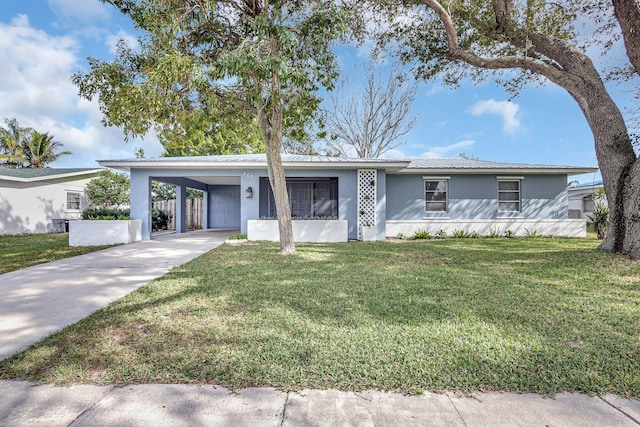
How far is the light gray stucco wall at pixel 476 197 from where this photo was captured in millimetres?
12664

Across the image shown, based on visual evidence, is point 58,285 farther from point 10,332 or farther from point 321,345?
point 321,345

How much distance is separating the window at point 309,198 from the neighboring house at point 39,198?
442 inches

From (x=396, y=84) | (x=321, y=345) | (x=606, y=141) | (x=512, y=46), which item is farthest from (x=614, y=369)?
(x=396, y=84)

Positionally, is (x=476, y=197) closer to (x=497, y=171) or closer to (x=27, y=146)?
(x=497, y=171)

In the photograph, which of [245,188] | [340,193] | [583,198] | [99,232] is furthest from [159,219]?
[583,198]

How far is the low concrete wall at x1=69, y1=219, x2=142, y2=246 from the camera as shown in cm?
970

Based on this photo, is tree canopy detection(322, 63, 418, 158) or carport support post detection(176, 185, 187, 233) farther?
tree canopy detection(322, 63, 418, 158)

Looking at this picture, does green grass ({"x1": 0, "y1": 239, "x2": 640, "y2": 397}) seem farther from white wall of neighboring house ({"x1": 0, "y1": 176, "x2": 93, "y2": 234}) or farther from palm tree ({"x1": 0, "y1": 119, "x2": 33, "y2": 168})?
palm tree ({"x1": 0, "y1": 119, "x2": 33, "y2": 168})

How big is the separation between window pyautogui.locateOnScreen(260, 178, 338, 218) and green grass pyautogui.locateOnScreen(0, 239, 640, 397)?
8.15 m

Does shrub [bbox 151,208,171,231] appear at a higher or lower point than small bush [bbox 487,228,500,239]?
higher

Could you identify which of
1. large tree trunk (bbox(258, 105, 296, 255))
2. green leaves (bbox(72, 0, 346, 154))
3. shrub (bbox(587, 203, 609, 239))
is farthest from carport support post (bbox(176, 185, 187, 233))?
shrub (bbox(587, 203, 609, 239))

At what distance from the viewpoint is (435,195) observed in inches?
505

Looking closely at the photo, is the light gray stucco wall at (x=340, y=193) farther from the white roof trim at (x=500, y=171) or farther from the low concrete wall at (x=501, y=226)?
the white roof trim at (x=500, y=171)

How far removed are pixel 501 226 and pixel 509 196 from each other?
4.58 ft
